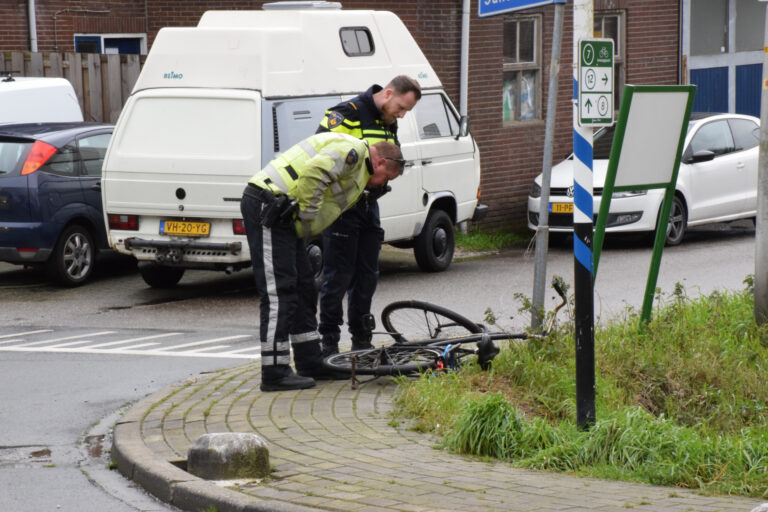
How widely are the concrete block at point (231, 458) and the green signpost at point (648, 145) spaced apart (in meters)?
3.14

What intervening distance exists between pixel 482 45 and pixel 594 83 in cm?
1153

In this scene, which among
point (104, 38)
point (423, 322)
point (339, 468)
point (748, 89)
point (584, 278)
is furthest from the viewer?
point (748, 89)

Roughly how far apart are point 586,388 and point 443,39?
11463 millimetres

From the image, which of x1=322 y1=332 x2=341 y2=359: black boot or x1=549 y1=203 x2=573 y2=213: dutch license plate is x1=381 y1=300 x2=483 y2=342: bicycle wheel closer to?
x1=322 y1=332 x2=341 y2=359: black boot

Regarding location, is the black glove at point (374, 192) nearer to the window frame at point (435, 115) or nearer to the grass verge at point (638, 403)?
the grass verge at point (638, 403)

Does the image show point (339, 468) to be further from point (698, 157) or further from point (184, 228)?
point (698, 157)

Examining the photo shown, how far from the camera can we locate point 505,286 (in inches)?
522

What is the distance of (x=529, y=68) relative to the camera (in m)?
19.1

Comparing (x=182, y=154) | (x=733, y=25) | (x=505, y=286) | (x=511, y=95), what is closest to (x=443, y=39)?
(x=511, y=95)

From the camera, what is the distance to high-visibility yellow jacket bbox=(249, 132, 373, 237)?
24.9ft

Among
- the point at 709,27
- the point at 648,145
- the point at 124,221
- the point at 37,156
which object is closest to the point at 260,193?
the point at 648,145

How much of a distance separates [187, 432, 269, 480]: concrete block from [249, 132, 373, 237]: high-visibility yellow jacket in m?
1.98

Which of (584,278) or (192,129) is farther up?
(192,129)

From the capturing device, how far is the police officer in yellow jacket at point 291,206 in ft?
24.9
